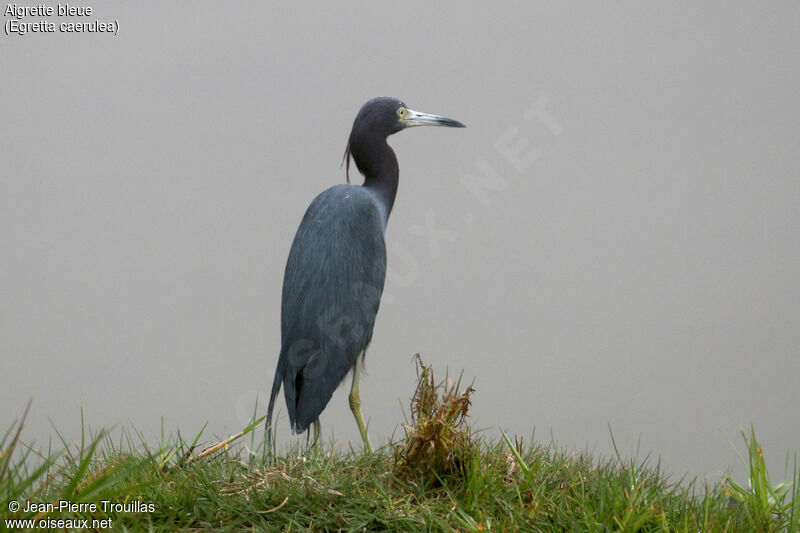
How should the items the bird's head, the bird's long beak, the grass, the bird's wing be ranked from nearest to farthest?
the grass, the bird's wing, the bird's head, the bird's long beak

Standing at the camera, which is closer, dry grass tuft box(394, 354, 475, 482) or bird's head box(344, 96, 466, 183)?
dry grass tuft box(394, 354, 475, 482)

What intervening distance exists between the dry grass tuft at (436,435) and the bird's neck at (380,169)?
1717 millimetres

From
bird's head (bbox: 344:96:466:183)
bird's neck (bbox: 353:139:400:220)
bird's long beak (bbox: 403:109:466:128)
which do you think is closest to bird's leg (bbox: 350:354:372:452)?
bird's neck (bbox: 353:139:400:220)

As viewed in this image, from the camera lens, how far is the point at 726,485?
2.70 m

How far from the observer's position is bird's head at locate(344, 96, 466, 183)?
3.98 m

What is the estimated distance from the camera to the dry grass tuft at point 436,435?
237 centimetres

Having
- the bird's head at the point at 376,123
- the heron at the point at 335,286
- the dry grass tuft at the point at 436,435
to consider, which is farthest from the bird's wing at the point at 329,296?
the dry grass tuft at the point at 436,435

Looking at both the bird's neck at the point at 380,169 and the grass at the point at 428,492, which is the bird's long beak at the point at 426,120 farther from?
the grass at the point at 428,492

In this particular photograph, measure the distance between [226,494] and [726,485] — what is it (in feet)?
5.93

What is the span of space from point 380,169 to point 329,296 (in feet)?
2.64

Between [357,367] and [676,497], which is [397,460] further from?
[357,367]

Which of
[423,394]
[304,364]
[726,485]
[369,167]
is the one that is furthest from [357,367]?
[726,485]

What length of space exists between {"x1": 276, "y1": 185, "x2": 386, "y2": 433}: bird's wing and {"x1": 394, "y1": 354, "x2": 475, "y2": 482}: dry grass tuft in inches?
47.7

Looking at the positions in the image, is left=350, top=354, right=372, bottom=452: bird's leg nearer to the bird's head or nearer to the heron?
the heron
